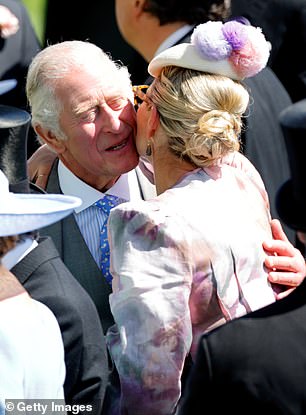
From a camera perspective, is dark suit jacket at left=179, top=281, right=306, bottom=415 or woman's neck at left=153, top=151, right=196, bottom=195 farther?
woman's neck at left=153, top=151, right=196, bottom=195

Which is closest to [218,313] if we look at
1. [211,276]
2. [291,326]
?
[211,276]

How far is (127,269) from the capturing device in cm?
293

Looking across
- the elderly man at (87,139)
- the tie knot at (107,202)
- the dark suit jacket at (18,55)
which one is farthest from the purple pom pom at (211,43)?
the dark suit jacket at (18,55)

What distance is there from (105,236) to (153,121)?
0.55 metres

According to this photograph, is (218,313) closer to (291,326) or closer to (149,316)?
(149,316)

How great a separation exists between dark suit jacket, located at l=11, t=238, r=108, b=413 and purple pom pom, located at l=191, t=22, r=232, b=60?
2.61 ft

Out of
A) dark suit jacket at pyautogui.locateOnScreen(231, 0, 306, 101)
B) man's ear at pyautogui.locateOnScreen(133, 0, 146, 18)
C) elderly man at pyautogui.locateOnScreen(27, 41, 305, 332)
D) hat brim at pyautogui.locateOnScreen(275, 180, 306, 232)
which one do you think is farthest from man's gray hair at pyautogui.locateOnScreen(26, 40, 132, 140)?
dark suit jacket at pyautogui.locateOnScreen(231, 0, 306, 101)

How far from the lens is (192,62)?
3.16 meters

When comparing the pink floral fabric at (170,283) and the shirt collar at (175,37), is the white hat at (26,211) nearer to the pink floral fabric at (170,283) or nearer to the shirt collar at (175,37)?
the pink floral fabric at (170,283)

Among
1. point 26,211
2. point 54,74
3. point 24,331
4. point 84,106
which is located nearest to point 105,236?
point 84,106

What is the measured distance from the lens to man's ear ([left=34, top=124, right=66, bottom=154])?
374cm

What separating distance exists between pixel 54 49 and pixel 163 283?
1.17 m

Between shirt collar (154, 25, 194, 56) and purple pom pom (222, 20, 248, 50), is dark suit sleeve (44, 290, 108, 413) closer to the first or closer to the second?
purple pom pom (222, 20, 248, 50)

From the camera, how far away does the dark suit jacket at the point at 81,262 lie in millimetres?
3512
